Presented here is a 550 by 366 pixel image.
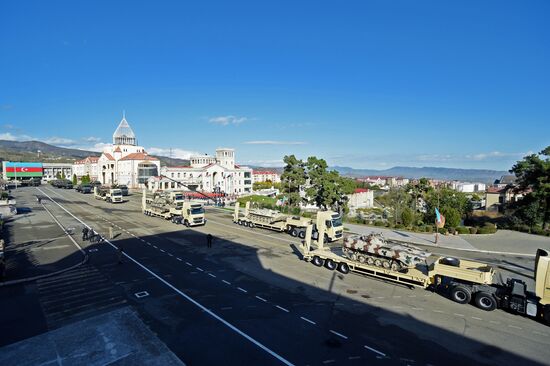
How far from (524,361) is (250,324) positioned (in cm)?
1051

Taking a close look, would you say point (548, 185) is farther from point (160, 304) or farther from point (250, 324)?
point (160, 304)

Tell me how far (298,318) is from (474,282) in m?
9.72

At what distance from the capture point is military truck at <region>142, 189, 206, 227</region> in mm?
39812

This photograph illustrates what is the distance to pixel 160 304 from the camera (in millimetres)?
16688

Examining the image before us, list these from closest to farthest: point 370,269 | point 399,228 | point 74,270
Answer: point 370,269
point 74,270
point 399,228

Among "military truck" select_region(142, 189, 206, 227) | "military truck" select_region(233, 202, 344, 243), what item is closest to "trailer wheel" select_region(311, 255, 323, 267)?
"military truck" select_region(233, 202, 344, 243)

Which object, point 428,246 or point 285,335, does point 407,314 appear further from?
point 428,246

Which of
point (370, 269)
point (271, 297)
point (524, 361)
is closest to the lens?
point (524, 361)

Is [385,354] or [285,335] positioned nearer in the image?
[385,354]

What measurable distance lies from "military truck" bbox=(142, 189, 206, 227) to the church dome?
78750 millimetres

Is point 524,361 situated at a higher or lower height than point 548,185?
lower

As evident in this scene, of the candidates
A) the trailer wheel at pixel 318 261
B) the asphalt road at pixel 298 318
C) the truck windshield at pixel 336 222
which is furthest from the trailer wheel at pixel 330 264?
the truck windshield at pixel 336 222

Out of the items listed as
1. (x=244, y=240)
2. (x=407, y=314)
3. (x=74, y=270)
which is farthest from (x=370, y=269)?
(x=74, y=270)

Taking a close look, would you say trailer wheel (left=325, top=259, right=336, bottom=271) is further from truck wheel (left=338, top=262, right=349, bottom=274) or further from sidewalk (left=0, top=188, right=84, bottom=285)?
sidewalk (left=0, top=188, right=84, bottom=285)
